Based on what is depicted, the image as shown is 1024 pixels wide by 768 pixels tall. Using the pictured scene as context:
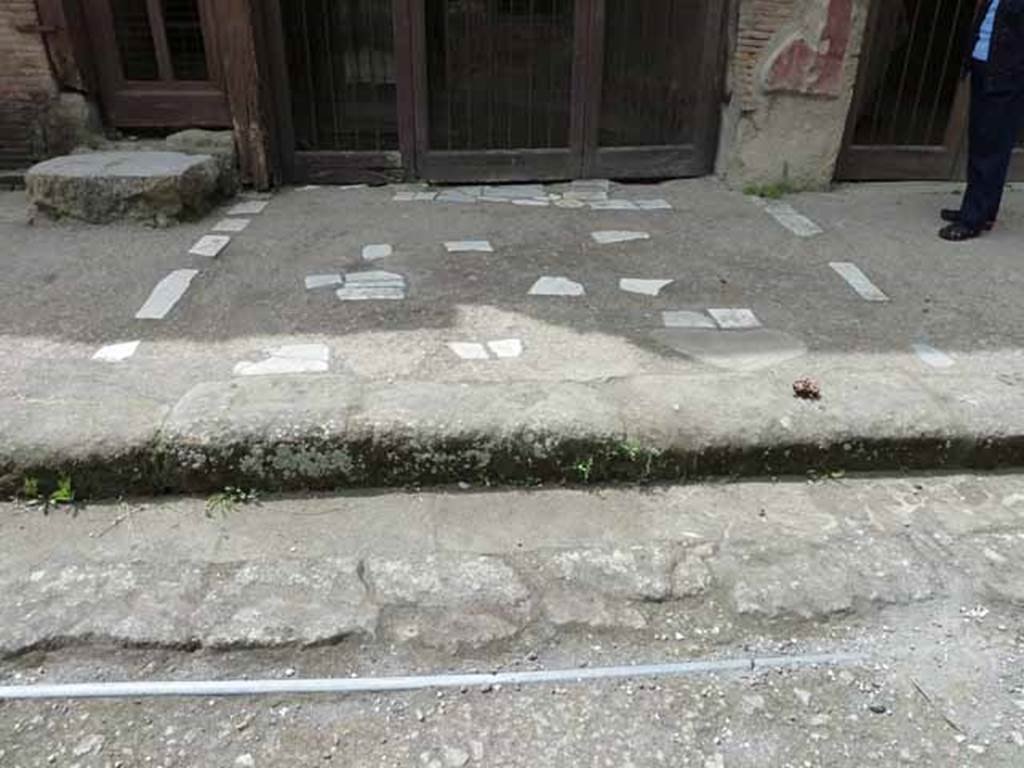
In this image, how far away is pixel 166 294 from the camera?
3559 millimetres

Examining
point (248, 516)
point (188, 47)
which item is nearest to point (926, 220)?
point (248, 516)

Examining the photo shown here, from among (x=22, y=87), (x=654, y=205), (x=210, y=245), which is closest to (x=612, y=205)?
(x=654, y=205)

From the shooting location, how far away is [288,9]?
187 inches

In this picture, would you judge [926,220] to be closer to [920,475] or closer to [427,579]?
[920,475]

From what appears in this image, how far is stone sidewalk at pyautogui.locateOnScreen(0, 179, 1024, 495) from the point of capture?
95.8 inches

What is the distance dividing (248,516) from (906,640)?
5.87 ft

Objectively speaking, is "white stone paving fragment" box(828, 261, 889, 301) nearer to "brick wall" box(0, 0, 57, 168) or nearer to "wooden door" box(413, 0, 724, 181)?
"wooden door" box(413, 0, 724, 181)

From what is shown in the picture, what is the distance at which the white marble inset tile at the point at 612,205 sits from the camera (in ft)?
15.8

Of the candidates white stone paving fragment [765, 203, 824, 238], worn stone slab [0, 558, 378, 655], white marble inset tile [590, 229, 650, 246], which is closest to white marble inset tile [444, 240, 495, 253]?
white marble inset tile [590, 229, 650, 246]

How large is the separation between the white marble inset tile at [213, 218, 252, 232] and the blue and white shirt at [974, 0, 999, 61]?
12.6 ft

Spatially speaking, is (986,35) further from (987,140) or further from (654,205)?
(654,205)

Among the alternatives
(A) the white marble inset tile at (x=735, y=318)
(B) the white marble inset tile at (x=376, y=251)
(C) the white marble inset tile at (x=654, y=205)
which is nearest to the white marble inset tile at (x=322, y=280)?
(B) the white marble inset tile at (x=376, y=251)

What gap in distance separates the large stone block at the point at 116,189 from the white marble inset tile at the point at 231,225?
0.17 m

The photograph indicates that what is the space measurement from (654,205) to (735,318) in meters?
1.72
